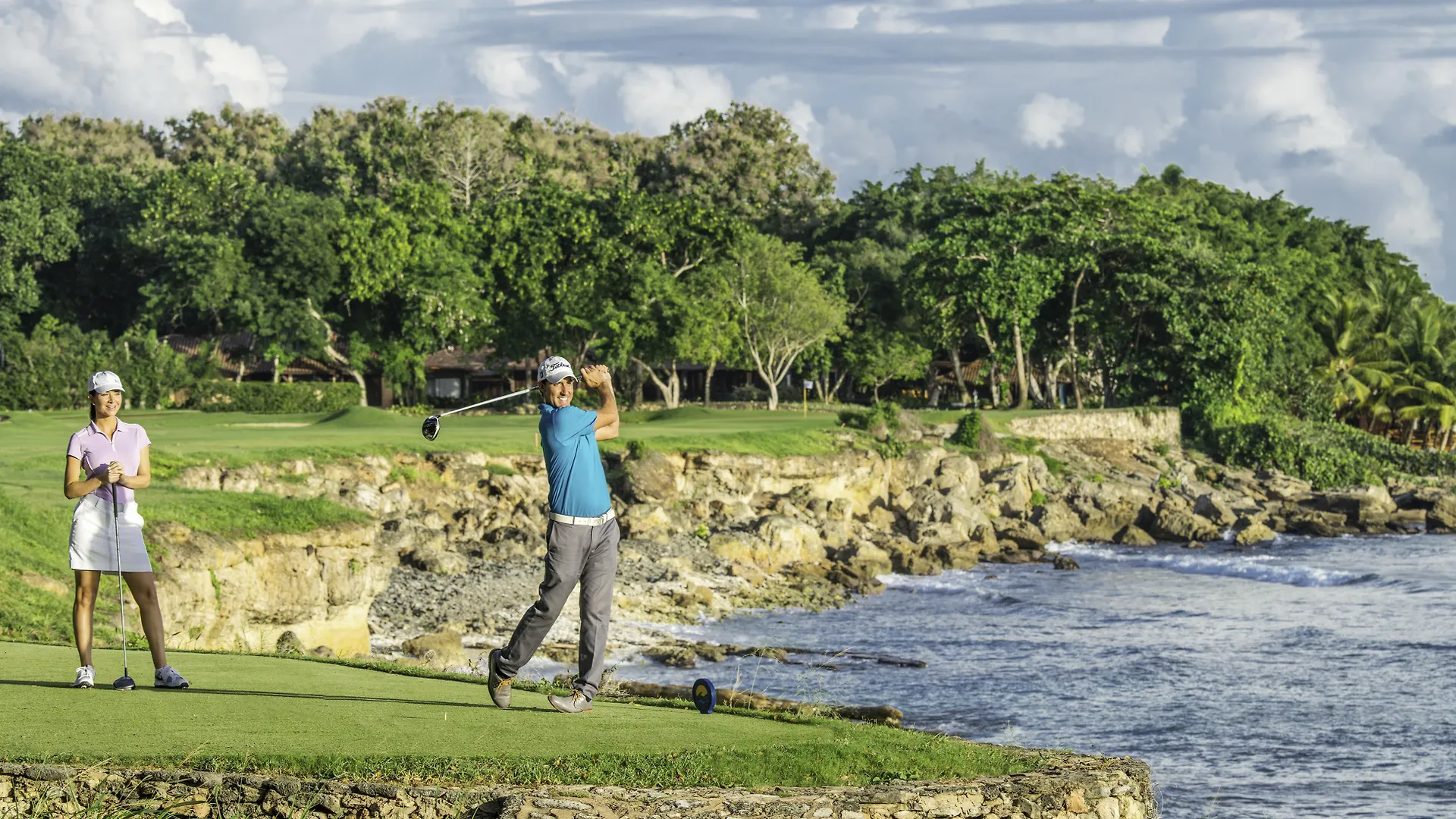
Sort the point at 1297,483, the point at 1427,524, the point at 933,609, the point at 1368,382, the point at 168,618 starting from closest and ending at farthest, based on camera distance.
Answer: the point at 168,618, the point at 933,609, the point at 1427,524, the point at 1297,483, the point at 1368,382

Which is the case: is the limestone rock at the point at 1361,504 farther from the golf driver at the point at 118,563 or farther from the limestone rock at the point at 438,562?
the golf driver at the point at 118,563

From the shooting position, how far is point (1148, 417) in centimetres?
5922

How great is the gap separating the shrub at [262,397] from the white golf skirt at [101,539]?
44.9 m

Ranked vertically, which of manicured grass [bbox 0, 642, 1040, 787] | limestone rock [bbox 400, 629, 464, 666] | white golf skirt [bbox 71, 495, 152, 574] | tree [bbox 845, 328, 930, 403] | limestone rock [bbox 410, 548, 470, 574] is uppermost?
tree [bbox 845, 328, 930, 403]

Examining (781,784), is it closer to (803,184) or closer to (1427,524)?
(1427,524)

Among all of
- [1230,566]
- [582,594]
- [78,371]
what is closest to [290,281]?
[78,371]

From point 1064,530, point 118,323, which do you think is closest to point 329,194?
point 118,323

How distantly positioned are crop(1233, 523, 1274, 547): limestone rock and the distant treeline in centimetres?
1679

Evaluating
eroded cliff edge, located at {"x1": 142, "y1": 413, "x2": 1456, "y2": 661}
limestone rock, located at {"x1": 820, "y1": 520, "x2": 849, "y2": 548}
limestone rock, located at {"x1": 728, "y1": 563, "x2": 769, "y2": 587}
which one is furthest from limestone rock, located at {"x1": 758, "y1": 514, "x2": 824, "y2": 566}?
limestone rock, located at {"x1": 728, "y1": 563, "x2": 769, "y2": 587}

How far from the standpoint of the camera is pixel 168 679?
32.1ft

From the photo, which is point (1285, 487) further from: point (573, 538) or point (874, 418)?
point (573, 538)

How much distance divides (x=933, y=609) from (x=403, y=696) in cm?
2141

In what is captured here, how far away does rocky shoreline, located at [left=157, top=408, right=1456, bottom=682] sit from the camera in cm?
1892

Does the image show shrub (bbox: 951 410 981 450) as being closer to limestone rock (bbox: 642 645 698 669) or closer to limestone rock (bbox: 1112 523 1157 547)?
limestone rock (bbox: 1112 523 1157 547)
